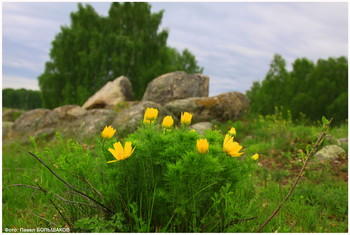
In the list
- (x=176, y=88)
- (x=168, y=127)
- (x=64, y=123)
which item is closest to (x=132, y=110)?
(x=64, y=123)

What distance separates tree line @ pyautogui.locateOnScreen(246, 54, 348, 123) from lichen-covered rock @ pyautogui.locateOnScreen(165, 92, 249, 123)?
7159 millimetres

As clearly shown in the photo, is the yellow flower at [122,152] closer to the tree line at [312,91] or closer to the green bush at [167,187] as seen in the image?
the green bush at [167,187]

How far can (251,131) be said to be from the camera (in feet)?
29.5

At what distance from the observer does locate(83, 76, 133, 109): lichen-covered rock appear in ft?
43.6

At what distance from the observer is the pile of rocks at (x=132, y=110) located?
889 centimetres

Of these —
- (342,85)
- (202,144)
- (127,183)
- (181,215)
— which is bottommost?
(181,215)

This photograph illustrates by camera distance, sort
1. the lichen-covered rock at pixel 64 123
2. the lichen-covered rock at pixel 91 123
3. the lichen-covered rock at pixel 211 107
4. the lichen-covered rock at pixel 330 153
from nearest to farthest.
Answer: the lichen-covered rock at pixel 330 153 < the lichen-covered rock at pixel 91 123 < the lichen-covered rock at pixel 64 123 < the lichen-covered rock at pixel 211 107

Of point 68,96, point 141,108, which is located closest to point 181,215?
point 141,108

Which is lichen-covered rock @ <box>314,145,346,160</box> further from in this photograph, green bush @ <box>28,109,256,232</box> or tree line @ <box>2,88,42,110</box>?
tree line @ <box>2,88,42,110</box>

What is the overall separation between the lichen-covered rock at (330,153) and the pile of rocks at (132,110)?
143 inches

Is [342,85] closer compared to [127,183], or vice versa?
[127,183]

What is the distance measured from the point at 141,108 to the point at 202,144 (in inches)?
276

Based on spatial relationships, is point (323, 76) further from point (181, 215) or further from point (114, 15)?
point (181, 215)

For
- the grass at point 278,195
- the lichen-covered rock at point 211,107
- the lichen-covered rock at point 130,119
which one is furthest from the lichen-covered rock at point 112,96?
the grass at point 278,195
